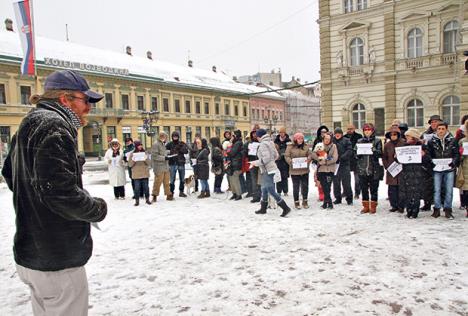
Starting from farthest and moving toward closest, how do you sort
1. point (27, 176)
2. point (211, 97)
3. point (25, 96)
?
point (211, 97) < point (25, 96) < point (27, 176)

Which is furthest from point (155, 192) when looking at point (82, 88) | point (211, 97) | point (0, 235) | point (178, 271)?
point (211, 97)

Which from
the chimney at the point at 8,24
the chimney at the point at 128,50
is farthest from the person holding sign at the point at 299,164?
the chimney at the point at 128,50

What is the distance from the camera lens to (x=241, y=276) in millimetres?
4680

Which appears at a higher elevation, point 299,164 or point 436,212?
point 299,164

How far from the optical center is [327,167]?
8570mm

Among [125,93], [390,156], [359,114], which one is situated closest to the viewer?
[390,156]

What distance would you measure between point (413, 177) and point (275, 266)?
394cm

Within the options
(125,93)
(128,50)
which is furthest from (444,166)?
(128,50)

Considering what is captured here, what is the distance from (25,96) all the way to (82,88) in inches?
1554

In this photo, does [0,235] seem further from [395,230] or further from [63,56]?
[63,56]

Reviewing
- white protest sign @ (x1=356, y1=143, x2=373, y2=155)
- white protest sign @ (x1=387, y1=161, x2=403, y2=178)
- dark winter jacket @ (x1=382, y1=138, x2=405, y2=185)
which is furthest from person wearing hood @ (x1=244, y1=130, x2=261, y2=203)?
white protest sign @ (x1=387, y1=161, x2=403, y2=178)

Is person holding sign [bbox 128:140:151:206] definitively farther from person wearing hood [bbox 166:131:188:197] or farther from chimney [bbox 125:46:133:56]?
chimney [bbox 125:46:133:56]

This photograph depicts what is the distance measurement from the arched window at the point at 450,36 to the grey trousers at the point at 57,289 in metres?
23.7

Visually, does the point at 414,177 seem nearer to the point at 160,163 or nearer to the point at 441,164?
the point at 441,164
